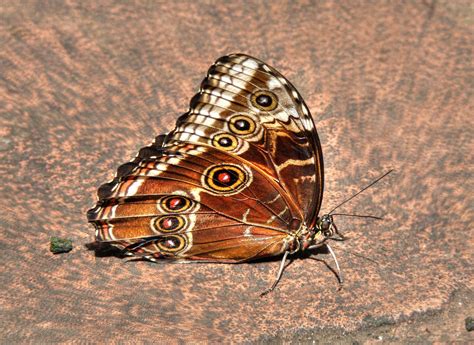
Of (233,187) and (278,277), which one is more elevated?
(233,187)

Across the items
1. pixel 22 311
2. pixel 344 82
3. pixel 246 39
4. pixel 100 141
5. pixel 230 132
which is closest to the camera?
pixel 22 311

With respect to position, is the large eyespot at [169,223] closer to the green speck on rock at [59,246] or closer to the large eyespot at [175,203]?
the large eyespot at [175,203]

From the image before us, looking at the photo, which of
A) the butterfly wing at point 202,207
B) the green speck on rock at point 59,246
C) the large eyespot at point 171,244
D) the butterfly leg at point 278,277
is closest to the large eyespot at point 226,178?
the butterfly wing at point 202,207

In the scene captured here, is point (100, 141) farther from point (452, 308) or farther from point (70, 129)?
point (452, 308)

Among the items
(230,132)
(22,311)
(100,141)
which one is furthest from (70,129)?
A: (22,311)

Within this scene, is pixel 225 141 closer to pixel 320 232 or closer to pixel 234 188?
pixel 234 188

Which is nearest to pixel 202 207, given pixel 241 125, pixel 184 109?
pixel 241 125

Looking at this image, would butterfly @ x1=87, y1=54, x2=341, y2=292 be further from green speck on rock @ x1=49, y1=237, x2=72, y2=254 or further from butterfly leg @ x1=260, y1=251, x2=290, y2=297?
green speck on rock @ x1=49, y1=237, x2=72, y2=254
